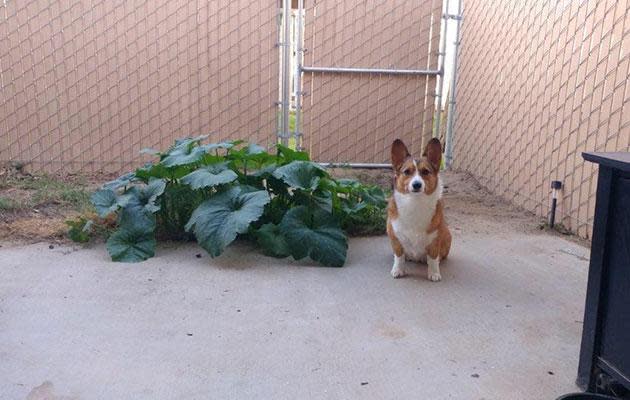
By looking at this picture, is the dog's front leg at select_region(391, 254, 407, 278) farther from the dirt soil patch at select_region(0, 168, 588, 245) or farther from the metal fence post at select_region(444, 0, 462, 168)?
the metal fence post at select_region(444, 0, 462, 168)

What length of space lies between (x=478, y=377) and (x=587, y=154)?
932 millimetres

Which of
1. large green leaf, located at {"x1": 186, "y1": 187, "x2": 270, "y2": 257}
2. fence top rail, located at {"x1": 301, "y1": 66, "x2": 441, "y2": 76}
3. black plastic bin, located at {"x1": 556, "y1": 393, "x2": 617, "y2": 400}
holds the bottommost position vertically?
black plastic bin, located at {"x1": 556, "y1": 393, "x2": 617, "y2": 400}

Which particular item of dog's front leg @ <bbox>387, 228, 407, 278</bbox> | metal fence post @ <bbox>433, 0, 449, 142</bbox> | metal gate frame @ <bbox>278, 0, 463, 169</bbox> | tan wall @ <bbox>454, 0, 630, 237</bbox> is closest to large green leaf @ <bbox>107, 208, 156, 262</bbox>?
dog's front leg @ <bbox>387, 228, 407, 278</bbox>

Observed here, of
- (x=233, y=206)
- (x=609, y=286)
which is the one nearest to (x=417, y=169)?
(x=233, y=206)

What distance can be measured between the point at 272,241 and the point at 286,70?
289 centimetres

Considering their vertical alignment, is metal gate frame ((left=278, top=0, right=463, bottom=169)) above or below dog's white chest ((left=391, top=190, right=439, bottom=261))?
above

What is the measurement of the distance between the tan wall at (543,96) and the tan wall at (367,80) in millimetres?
448

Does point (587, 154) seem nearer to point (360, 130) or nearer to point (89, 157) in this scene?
point (360, 130)

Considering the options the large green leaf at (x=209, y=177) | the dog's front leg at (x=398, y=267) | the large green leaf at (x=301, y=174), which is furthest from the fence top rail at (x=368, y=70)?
the dog's front leg at (x=398, y=267)

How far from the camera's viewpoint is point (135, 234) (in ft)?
12.1

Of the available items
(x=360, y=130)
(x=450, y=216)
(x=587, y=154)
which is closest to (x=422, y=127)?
(x=360, y=130)

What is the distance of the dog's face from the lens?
3.13 meters

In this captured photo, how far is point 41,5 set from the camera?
5.83 m

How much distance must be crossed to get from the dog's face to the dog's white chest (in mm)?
51
